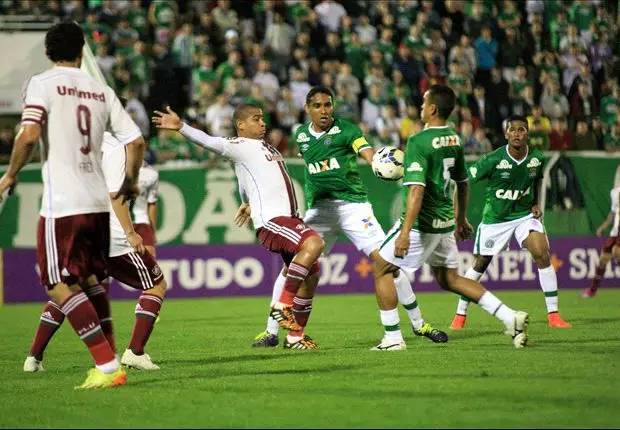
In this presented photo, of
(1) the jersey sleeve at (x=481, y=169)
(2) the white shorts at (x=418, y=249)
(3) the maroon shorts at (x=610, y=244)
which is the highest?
(1) the jersey sleeve at (x=481, y=169)

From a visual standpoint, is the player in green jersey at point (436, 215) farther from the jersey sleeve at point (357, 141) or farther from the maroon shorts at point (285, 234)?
Answer: the jersey sleeve at point (357, 141)

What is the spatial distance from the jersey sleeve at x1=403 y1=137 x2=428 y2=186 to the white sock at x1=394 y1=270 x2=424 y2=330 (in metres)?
1.78

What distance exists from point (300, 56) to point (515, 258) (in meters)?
5.61

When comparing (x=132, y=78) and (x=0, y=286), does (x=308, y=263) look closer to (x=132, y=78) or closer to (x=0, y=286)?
(x=0, y=286)

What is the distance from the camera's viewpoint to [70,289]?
8.66m

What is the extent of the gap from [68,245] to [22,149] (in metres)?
0.72

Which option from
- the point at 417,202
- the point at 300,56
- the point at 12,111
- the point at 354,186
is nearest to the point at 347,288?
the point at 300,56

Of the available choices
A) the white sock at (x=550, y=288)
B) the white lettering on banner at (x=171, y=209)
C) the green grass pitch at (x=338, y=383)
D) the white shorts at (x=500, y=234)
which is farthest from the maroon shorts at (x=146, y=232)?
the white sock at (x=550, y=288)

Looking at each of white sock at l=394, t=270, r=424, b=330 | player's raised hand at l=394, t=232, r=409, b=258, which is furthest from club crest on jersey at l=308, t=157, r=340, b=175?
player's raised hand at l=394, t=232, r=409, b=258

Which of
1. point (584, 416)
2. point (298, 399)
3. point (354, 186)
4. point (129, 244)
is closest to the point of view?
point (584, 416)

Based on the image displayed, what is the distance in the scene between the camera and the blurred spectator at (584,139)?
23359 millimetres

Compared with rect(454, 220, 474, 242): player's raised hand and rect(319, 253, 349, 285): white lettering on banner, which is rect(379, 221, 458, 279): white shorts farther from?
rect(319, 253, 349, 285): white lettering on banner

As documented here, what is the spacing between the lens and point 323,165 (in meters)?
12.4

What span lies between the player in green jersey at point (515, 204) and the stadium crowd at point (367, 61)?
773 cm
